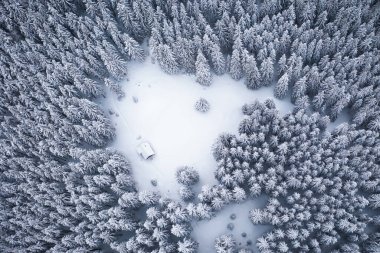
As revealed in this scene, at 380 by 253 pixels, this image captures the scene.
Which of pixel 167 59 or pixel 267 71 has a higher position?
pixel 167 59

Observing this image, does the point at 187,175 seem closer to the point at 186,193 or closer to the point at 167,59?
the point at 186,193

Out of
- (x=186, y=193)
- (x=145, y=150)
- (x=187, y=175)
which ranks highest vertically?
(x=145, y=150)

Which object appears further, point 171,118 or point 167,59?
point 171,118

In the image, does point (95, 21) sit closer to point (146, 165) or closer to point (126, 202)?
point (146, 165)

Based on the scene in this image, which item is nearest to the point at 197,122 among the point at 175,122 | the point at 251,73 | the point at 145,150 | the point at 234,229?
the point at 175,122

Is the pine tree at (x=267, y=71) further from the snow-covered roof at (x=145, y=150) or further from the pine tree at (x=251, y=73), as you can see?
the snow-covered roof at (x=145, y=150)
